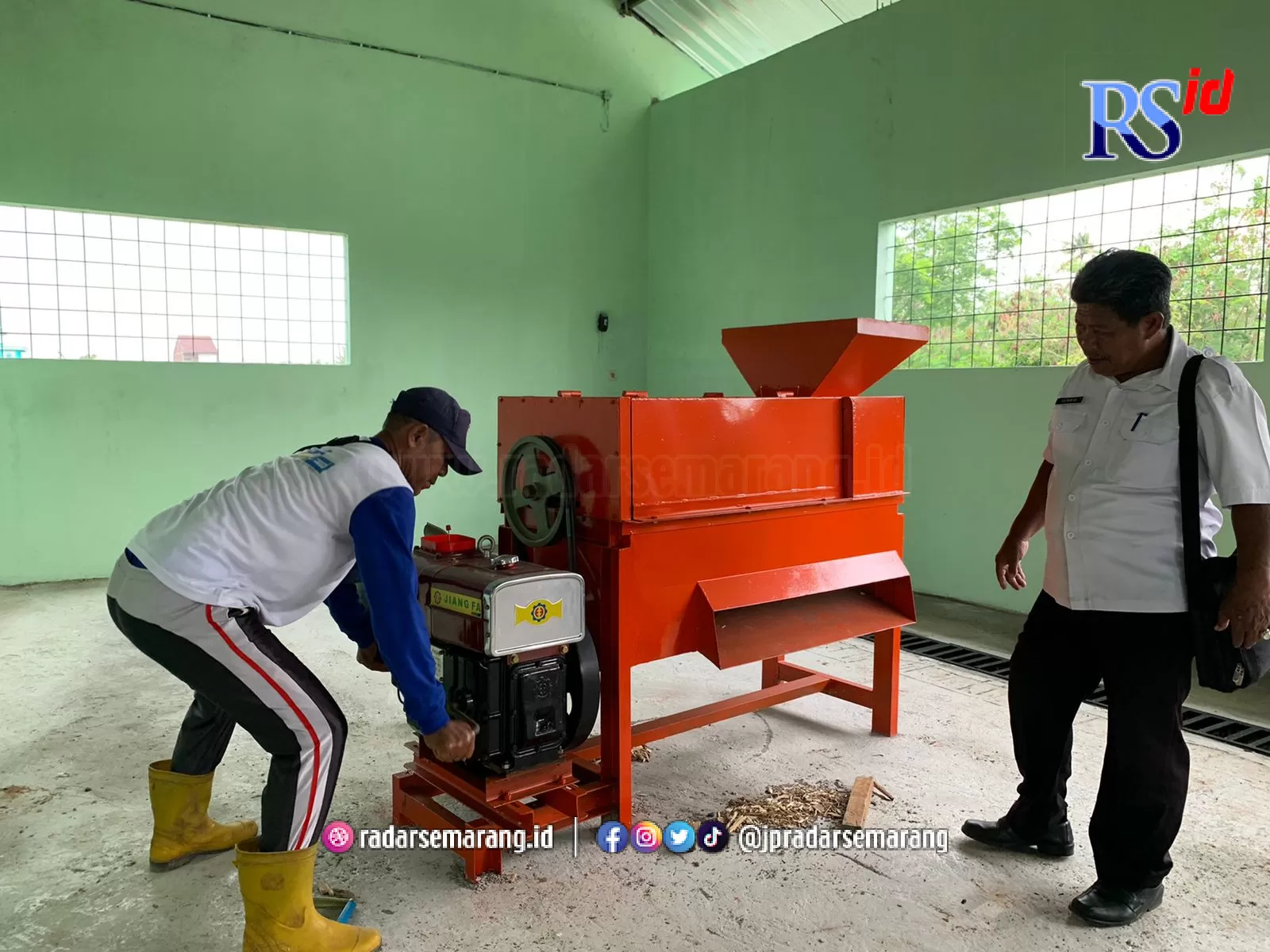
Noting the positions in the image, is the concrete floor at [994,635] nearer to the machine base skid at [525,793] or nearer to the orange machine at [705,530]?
the orange machine at [705,530]

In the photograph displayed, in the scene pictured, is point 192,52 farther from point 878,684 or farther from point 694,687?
point 878,684

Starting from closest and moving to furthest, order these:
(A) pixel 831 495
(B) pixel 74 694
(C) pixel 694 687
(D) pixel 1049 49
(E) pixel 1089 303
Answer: (E) pixel 1089 303
(A) pixel 831 495
(B) pixel 74 694
(C) pixel 694 687
(D) pixel 1049 49

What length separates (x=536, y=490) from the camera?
2.56 metres

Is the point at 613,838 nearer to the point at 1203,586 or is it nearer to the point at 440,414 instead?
the point at 440,414

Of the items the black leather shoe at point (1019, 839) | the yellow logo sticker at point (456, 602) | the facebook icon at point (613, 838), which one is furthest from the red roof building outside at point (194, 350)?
the black leather shoe at point (1019, 839)

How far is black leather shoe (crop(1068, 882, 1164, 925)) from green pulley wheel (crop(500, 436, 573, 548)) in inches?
62.6

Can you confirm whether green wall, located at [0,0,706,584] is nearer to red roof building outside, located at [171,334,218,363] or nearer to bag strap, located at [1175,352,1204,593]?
red roof building outside, located at [171,334,218,363]

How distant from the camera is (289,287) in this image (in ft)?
19.7

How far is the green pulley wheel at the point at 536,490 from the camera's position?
96.3 inches

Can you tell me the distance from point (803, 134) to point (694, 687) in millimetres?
3872

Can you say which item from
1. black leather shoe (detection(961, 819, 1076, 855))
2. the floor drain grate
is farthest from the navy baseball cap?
→ the floor drain grate

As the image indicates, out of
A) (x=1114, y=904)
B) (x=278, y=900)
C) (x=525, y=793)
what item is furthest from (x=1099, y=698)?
(x=278, y=900)

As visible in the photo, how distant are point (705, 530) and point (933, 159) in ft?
11.5

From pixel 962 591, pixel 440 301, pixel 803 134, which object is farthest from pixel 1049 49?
pixel 440 301
